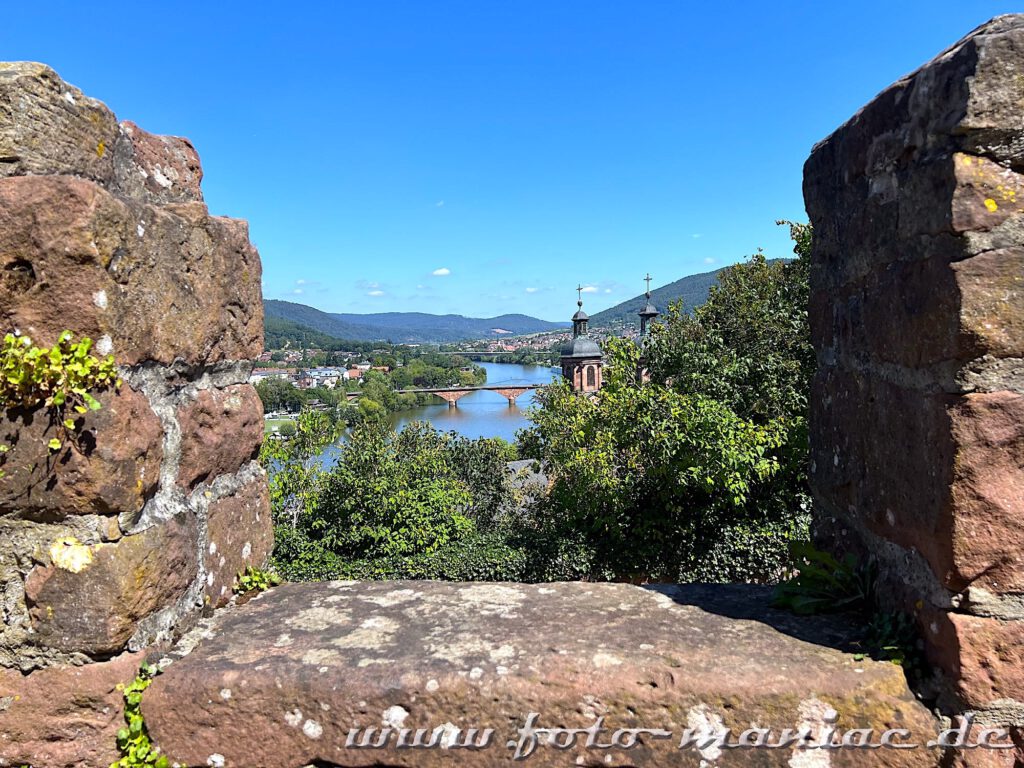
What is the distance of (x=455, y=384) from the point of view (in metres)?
91.9

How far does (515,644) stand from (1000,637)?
96 cm

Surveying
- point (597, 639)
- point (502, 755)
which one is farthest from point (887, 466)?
point (502, 755)

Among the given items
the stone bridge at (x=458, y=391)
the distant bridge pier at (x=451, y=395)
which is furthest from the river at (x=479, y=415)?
the stone bridge at (x=458, y=391)

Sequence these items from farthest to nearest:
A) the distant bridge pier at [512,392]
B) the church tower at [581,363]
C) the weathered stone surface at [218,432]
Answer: the distant bridge pier at [512,392]
the church tower at [581,363]
the weathered stone surface at [218,432]

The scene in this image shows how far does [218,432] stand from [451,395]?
83.8 m

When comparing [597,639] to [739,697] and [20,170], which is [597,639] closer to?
[739,697]

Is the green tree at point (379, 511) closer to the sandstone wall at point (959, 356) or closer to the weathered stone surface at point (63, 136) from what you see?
the weathered stone surface at point (63, 136)

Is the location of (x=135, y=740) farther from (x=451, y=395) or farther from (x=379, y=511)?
(x=451, y=395)

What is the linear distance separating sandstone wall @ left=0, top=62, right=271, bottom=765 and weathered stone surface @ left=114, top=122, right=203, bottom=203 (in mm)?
35

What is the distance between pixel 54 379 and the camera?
1.36 m

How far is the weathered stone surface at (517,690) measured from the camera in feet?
4.36

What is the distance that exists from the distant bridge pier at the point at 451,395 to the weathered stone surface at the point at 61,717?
83.2m

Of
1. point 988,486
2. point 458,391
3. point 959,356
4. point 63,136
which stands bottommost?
point 458,391

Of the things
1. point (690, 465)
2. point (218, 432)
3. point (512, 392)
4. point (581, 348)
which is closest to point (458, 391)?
point (512, 392)
